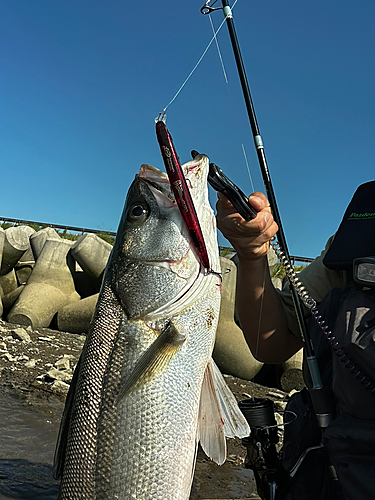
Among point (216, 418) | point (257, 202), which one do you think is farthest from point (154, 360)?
point (257, 202)

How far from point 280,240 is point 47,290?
8572 millimetres

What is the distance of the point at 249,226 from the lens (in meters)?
2.16

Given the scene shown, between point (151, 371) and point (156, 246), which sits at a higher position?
point (156, 246)

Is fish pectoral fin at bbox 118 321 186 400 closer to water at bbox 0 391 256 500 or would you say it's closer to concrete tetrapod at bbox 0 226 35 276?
water at bbox 0 391 256 500

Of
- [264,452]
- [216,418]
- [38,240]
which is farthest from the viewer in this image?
[38,240]

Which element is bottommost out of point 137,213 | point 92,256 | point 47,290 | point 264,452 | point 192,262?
point 264,452

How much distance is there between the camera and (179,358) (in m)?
1.85

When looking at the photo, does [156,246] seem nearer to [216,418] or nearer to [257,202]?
[257,202]

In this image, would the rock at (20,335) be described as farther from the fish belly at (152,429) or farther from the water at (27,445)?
the fish belly at (152,429)

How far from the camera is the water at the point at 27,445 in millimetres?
3627

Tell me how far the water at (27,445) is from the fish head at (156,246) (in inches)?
99.3

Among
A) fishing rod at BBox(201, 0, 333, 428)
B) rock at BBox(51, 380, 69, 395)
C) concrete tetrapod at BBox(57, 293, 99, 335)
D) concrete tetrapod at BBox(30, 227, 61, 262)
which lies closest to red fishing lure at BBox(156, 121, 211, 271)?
fishing rod at BBox(201, 0, 333, 428)

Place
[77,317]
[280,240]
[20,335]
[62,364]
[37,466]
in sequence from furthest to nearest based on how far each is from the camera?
[77,317] < [20,335] < [62,364] < [37,466] < [280,240]

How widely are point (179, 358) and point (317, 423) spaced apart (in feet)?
3.02
